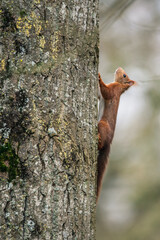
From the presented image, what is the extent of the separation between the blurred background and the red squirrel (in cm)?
89

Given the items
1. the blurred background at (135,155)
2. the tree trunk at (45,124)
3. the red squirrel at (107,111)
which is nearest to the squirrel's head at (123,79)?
the red squirrel at (107,111)

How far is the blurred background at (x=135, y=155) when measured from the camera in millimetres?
4965

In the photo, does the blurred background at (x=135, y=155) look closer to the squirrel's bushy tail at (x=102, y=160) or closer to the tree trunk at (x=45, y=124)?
the squirrel's bushy tail at (x=102, y=160)

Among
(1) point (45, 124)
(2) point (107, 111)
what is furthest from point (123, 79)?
(1) point (45, 124)

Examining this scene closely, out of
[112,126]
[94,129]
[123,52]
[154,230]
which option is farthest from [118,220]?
[94,129]

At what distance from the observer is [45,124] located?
1.52m

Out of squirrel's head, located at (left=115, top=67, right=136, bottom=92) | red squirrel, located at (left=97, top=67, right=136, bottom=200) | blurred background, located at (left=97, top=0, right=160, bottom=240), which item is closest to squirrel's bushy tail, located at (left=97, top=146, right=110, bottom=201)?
red squirrel, located at (left=97, top=67, right=136, bottom=200)

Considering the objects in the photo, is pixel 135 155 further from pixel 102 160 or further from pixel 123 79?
pixel 102 160

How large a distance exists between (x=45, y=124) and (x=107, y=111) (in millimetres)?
1642

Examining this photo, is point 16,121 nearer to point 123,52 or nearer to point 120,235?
point 123,52

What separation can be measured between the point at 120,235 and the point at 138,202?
24.3 inches

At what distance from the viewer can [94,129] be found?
5.74 feet

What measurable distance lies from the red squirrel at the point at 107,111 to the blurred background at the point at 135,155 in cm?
89

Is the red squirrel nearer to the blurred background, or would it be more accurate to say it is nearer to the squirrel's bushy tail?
the squirrel's bushy tail
